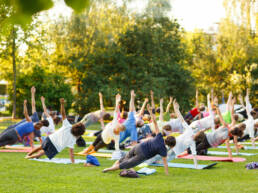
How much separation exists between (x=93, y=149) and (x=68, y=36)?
15.8m

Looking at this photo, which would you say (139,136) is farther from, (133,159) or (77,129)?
(133,159)

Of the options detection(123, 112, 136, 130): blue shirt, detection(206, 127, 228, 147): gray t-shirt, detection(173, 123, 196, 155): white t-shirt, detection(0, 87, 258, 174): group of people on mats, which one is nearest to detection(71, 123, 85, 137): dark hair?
detection(0, 87, 258, 174): group of people on mats

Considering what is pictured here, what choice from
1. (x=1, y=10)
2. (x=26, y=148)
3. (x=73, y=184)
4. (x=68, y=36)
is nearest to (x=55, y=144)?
(x=73, y=184)

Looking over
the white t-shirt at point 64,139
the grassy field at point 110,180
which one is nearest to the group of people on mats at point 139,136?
the white t-shirt at point 64,139

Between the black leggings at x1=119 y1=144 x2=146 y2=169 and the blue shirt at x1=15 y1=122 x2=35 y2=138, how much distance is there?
12.8ft

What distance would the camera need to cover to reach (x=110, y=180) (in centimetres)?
670

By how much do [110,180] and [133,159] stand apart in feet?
2.36

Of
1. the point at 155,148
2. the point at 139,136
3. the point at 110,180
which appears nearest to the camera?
the point at 110,180

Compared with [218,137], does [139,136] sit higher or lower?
lower

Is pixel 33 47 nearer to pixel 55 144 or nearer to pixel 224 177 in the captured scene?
pixel 55 144

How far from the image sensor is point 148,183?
21.4 feet

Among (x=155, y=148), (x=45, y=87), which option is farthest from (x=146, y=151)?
(x=45, y=87)

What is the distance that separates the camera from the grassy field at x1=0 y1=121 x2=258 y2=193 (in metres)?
6.00

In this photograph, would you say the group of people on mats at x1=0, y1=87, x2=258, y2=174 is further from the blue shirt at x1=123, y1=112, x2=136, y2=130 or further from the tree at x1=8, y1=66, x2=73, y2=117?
the tree at x1=8, y1=66, x2=73, y2=117
